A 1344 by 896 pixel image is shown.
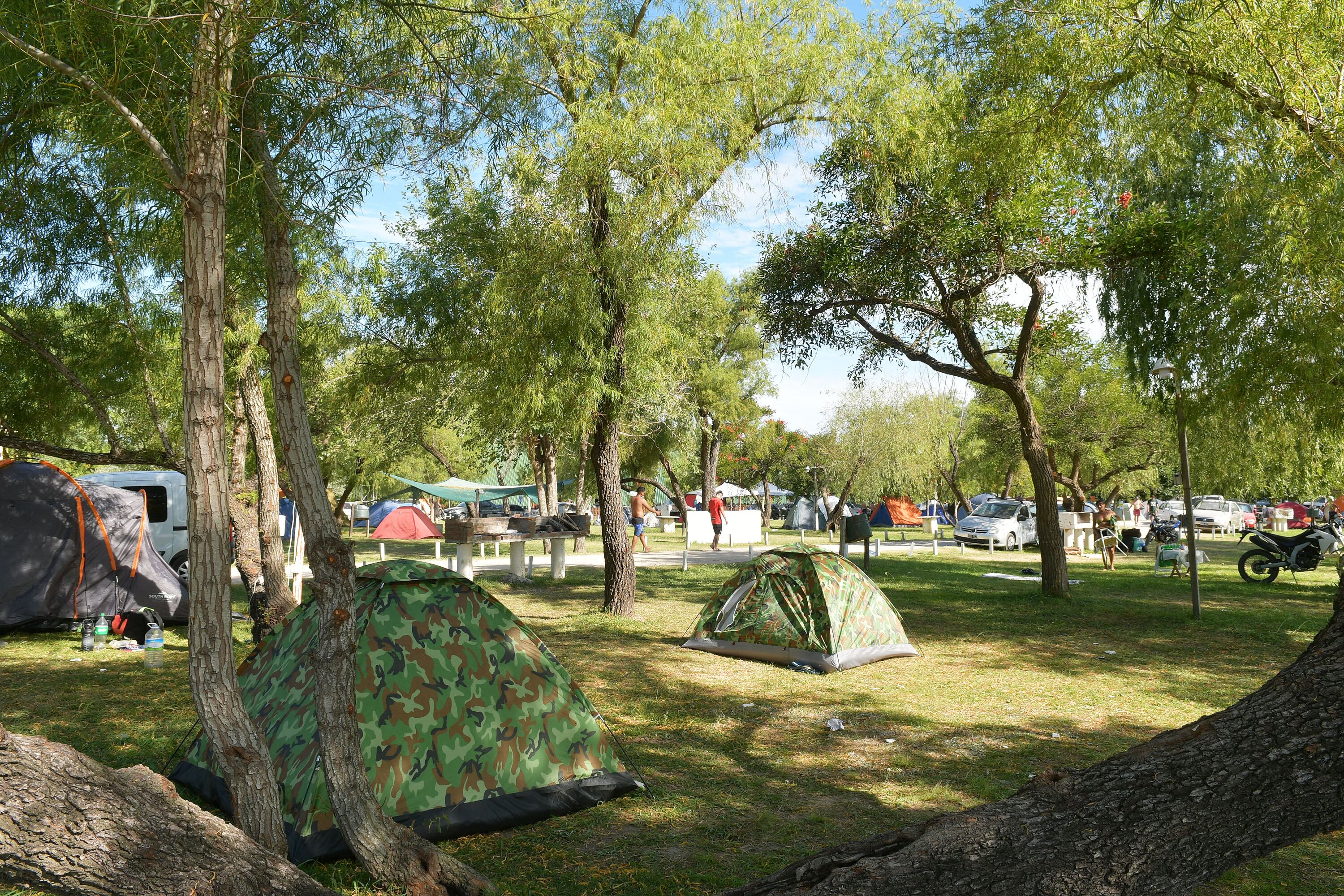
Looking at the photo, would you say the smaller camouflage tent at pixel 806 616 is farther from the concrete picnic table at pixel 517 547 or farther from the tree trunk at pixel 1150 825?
the tree trunk at pixel 1150 825

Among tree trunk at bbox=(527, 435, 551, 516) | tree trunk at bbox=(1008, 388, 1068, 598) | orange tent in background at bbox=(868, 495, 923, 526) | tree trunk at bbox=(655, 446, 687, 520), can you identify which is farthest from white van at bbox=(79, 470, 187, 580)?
orange tent in background at bbox=(868, 495, 923, 526)

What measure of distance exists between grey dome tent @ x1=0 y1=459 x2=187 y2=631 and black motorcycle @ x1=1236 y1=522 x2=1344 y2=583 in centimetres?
1766

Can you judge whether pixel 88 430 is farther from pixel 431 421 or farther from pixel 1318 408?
pixel 1318 408

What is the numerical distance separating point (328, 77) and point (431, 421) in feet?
32.4

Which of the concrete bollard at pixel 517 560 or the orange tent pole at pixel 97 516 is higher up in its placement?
the orange tent pole at pixel 97 516

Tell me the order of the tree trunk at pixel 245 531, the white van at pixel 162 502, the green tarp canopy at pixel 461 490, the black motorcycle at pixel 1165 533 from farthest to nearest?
the black motorcycle at pixel 1165 533 < the green tarp canopy at pixel 461 490 < the white van at pixel 162 502 < the tree trunk at pixel 245 531

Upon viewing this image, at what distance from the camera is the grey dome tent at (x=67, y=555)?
406 inches

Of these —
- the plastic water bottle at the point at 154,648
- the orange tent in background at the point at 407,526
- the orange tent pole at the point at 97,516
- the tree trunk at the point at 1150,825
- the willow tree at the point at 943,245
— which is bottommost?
the plastic water bottle at the point at 154,648

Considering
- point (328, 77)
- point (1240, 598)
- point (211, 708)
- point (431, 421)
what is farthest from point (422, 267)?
point (1240, 598)

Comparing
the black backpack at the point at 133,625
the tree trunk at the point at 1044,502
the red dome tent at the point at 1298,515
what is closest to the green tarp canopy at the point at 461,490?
the black backpack at the point at 133,625

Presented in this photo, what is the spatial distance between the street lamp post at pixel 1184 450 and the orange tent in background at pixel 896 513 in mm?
18643

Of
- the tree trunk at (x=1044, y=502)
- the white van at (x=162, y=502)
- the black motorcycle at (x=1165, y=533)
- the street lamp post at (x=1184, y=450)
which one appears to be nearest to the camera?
the street lamp post at (x=1184, y=450)

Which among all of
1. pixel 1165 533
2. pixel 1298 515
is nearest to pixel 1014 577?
pixel 1165 533

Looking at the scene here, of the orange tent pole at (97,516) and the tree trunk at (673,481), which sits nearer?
the orange tent pole at (97,516)
